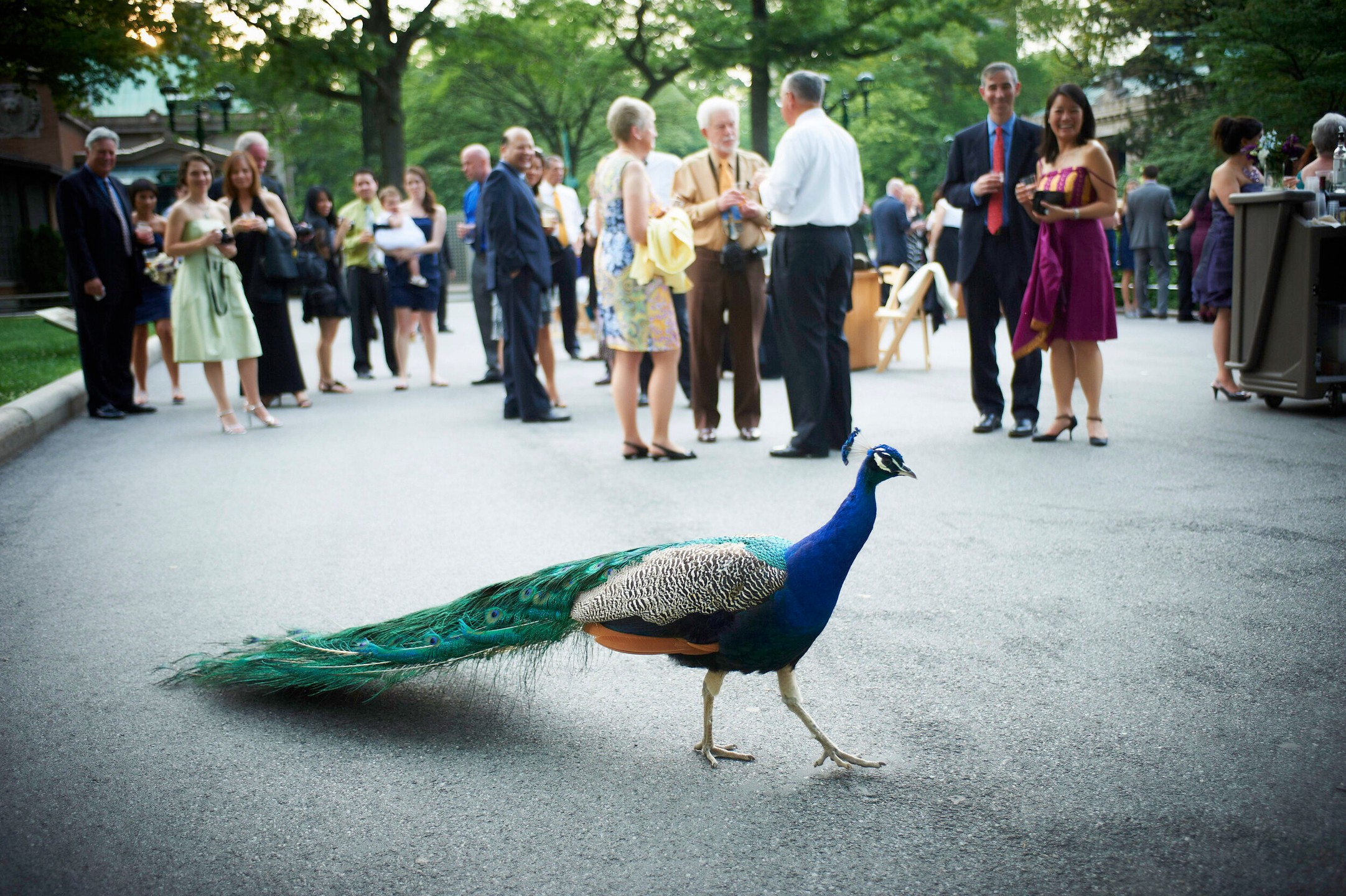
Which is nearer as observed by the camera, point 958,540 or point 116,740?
point 116,740

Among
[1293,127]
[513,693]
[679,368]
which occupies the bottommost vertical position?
[513,693]

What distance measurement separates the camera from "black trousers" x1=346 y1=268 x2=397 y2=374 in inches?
468

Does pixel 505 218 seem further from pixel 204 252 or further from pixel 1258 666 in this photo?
pixel 1258 666

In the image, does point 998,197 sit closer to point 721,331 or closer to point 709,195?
point 709,195

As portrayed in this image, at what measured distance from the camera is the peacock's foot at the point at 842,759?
116 inches

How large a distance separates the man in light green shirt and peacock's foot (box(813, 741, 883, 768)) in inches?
380

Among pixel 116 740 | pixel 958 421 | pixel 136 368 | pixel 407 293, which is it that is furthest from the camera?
pixel 407 293

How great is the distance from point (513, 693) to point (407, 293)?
8.84 metres

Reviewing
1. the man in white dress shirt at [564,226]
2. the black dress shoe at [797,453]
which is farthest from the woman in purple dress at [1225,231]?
the man in white dress shirt at [564,226]

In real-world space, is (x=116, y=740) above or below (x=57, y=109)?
below

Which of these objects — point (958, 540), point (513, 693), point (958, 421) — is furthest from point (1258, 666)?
point (958, 421)

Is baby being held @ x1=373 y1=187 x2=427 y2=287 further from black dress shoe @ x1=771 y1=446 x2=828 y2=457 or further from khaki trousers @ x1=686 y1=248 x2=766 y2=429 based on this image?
black dress shoe @ x1=771 y1=446 x2=828 y2=457

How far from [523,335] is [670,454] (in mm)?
2271

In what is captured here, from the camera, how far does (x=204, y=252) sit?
8.72 meters
